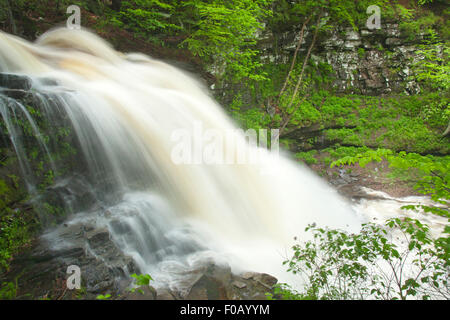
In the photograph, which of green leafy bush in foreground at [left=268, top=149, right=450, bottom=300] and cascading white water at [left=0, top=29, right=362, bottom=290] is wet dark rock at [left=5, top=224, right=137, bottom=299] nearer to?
cascading white water at [left=0, top=29, right=362, bottom=290]

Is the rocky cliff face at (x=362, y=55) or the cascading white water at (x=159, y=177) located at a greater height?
the rocky cliff face at (x=362, y=55)

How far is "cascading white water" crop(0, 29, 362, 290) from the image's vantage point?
4215 millimetres

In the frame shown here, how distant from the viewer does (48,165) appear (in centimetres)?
384

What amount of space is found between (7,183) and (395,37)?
1440 cm

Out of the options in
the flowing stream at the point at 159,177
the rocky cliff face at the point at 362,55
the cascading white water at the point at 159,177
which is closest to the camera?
the flowing stream at the point at 159,177

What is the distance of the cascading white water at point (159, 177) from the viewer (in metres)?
4.21

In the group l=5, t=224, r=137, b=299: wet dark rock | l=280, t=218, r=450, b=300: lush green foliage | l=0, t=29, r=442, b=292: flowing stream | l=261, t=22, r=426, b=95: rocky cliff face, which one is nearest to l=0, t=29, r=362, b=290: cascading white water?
l=0, t=29, r=442, b=292: flowing stream

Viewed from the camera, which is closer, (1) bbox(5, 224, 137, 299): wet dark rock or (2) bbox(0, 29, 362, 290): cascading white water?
(1) bbox(5, 224, 137, 299): wet dark rock

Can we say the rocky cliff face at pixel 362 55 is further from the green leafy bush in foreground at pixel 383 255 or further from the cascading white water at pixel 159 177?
the green leafy bush in foreground at pixel 383 255

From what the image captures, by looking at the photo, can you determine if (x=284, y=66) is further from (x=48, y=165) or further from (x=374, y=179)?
(x=48, y=165)

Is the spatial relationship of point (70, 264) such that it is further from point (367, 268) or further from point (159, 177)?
point (367, 268)

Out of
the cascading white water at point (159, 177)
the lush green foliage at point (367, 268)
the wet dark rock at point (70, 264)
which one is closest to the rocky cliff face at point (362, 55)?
the cascading white water at point (159, 177)

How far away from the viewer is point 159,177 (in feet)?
16.9
